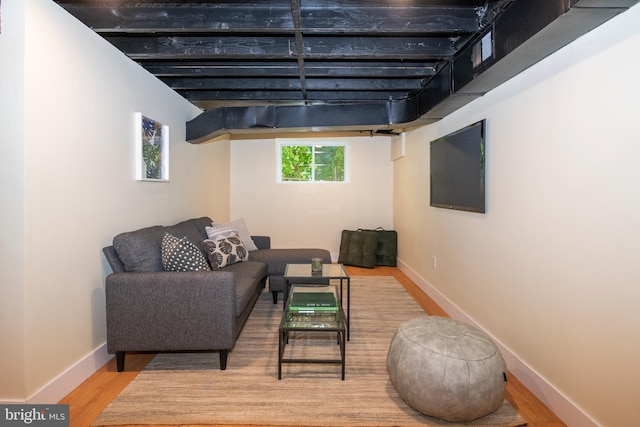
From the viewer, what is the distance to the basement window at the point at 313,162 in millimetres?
5895

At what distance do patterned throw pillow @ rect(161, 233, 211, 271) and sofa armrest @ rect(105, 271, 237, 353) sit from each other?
25 centimetres

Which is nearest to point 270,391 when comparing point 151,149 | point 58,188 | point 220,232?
point 58,188

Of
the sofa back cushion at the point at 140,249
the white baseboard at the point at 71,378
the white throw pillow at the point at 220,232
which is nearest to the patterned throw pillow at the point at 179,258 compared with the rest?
the sofa back cushion at the point at 140,249

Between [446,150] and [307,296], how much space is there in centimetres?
201

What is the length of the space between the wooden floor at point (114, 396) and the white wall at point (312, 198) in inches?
140

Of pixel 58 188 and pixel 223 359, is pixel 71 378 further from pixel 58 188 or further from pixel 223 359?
pixel 58 188

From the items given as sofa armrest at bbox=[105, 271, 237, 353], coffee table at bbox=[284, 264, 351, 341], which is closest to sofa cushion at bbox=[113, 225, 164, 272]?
sofa armrest at bbox=[105, 271, 237, 353]

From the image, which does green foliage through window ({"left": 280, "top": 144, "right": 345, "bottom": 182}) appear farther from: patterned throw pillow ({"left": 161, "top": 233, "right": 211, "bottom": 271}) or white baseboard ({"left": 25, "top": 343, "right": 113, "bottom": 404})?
white baseboard ({"left": 25, "top": 343, "right": 113, "bottom": 404})

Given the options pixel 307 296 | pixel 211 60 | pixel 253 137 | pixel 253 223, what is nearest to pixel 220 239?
pixel 307 296

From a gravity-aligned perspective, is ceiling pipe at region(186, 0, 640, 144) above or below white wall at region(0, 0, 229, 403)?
above

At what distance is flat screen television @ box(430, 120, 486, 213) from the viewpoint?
270cm

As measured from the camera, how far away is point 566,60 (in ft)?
5.80

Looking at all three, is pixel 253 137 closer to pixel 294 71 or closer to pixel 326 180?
pixel 326 180

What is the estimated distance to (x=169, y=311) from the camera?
2.14m
